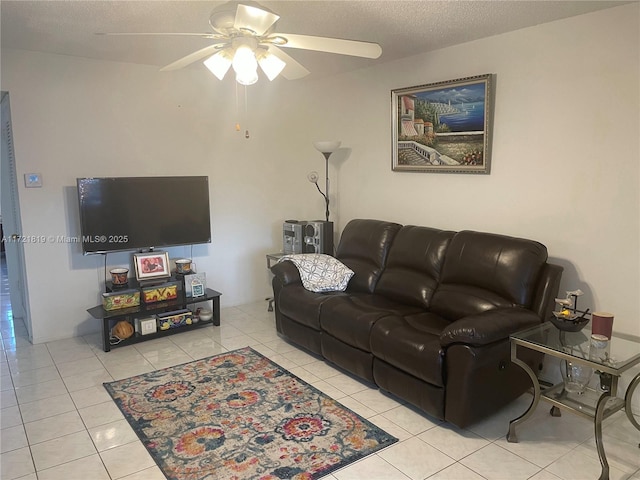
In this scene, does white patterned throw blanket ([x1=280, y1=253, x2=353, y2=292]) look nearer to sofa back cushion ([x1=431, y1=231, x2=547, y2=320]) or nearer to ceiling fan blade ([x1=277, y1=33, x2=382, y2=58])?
sofa back cushion ([x1=431, y1=231, x2=547, y2=320])

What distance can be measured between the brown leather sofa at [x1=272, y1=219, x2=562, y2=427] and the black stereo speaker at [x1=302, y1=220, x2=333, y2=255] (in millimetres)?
490

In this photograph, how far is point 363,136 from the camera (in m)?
4.62

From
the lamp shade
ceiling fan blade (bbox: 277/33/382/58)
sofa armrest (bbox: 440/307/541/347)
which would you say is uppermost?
ceiling fan blade (bbox: 277/33/382/58)

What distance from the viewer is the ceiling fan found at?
206 centimetres

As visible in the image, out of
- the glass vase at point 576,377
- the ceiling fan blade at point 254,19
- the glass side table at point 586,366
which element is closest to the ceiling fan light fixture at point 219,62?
the ceiling fan blade at point 254,19

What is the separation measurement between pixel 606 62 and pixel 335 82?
2.64m

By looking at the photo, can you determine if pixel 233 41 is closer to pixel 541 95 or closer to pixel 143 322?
pixel 541 95

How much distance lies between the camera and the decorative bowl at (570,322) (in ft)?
8.30

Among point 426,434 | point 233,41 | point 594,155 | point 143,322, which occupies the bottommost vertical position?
point 426,434

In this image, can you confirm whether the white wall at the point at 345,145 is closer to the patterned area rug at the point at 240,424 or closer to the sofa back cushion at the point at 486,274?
the sofa back cushion at the point at 486,274

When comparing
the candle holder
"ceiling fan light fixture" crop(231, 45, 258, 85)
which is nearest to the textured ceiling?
"ceiling fan light fixture" crop(231, 45, 258, 85)

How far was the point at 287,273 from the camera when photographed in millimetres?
3939

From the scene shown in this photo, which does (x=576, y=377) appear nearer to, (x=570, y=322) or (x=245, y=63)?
(x=570, y=322)

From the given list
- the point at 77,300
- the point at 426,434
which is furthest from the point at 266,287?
the point at 426,434
